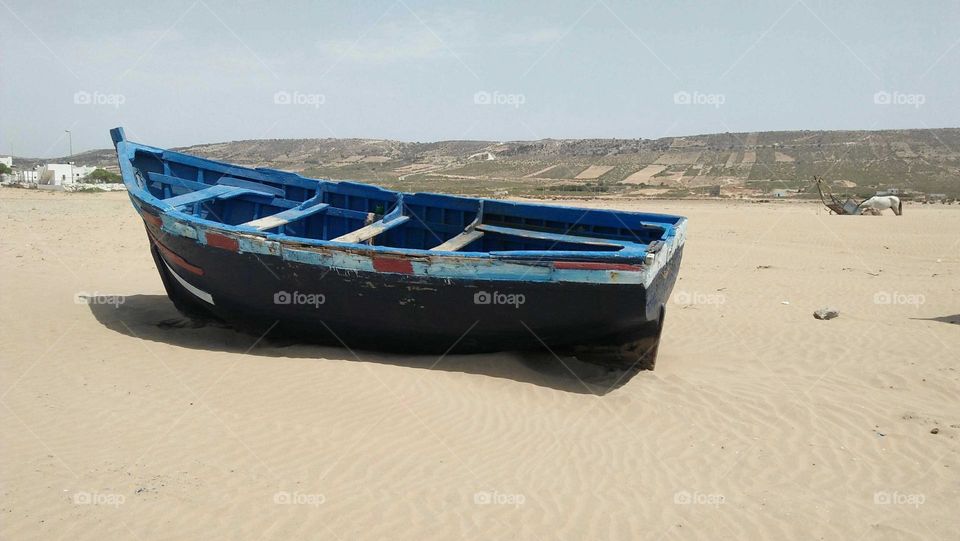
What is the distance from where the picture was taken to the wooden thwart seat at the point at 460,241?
7975mm

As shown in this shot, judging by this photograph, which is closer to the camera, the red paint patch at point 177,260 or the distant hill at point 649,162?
the red paint patch at point 177,260

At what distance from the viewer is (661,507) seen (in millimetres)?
4426

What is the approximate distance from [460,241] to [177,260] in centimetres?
347

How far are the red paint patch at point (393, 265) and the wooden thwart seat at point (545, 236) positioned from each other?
2.38 m

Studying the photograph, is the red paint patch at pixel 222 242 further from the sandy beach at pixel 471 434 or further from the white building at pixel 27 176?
the white building at pixel 27 176

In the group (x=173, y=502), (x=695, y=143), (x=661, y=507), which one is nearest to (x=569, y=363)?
(x=661, y=507)

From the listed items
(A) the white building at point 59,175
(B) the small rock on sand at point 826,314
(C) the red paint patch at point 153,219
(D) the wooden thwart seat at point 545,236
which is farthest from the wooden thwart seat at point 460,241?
(A) the white building at point 59,175

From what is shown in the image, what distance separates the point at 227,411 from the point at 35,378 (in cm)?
218

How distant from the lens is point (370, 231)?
830 centimetres

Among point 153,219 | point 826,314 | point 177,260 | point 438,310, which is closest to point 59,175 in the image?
point 153,219

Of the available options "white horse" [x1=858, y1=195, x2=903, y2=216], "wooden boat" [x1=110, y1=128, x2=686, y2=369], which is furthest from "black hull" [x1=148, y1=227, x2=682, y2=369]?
"white horse" [x1=858, y1=195, x2=903, y2=216]

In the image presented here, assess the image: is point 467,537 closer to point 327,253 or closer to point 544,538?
point 544,538

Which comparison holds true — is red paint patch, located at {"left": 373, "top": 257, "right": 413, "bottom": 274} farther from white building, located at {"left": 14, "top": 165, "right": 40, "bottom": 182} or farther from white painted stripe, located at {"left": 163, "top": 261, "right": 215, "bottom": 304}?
white building, located at {"left": 14, "top": 165, "right": 40, "bottom": 182}

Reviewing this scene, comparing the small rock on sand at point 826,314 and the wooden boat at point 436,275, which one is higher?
the wooden boat at point 436,275
